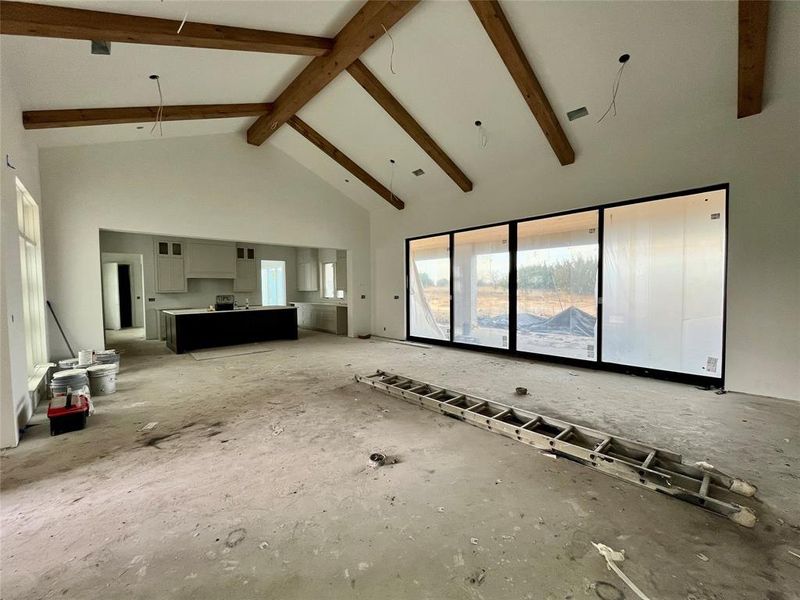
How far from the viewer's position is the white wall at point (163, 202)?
Result: 17.3 ft

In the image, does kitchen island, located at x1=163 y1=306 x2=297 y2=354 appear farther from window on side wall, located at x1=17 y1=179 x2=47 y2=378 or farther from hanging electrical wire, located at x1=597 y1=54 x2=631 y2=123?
hanging electrical wire, located at x1=597 y1=54 x2=631 y2=123

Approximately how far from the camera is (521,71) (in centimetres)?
401

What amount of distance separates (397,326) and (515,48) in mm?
5971

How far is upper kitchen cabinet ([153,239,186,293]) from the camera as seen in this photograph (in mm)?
8492

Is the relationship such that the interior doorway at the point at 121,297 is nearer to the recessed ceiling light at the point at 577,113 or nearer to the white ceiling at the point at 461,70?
the white ceiling at the point at 461,70

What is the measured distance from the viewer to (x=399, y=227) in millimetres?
8305

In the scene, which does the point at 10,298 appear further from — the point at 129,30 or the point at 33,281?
the point at 129,30

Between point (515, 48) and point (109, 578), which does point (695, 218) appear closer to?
point (515, 48)

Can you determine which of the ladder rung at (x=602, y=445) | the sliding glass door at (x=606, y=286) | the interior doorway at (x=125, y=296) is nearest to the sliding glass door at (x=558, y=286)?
the sliding glass door at (x=606, y=286)

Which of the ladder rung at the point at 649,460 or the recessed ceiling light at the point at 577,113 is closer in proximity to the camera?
the ladder rung at the point at 649,460

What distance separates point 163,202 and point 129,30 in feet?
11.7

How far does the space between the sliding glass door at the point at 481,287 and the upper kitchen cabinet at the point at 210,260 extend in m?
6.10

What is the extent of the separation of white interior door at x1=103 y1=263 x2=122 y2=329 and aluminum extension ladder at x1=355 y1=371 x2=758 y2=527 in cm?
1201

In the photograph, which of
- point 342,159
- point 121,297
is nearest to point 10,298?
point 342,159
